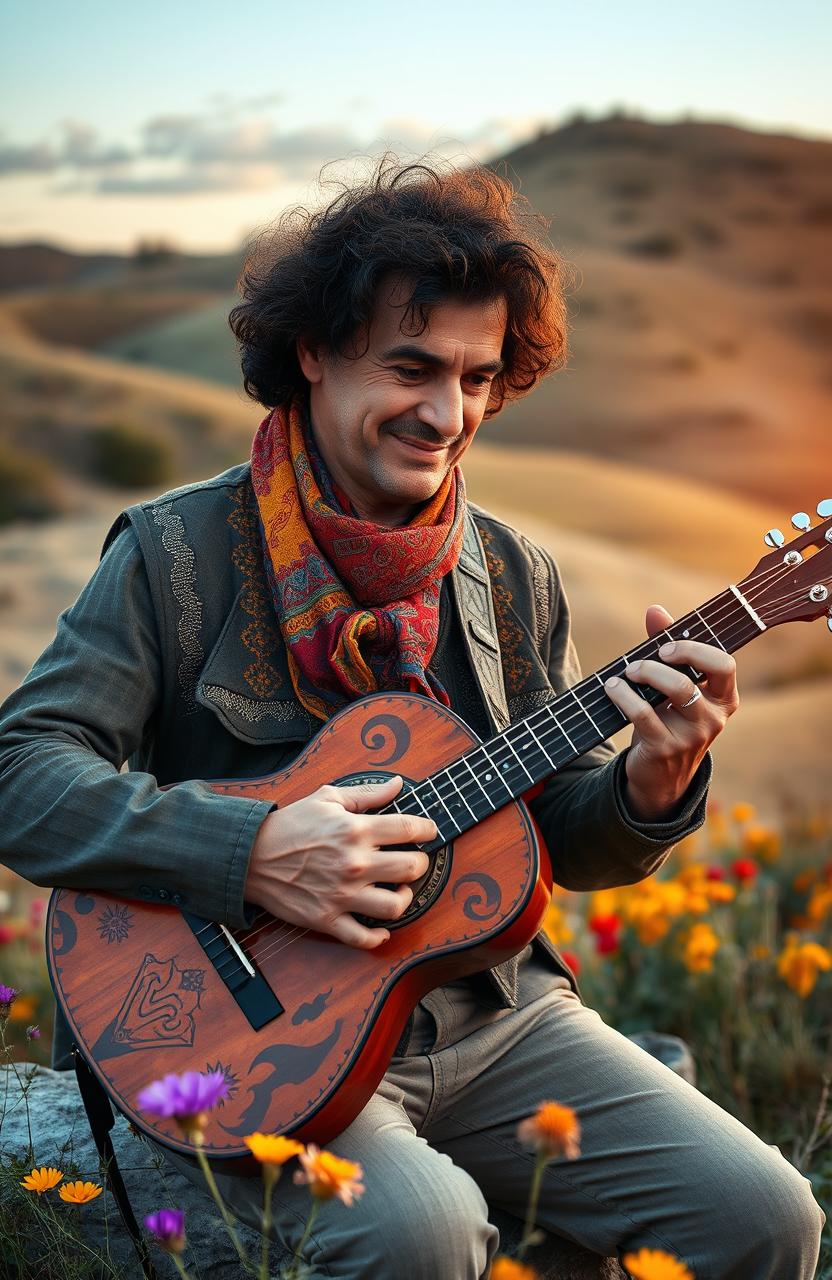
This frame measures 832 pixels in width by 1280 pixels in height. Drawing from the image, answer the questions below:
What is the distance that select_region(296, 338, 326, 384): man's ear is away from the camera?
2.47 meters

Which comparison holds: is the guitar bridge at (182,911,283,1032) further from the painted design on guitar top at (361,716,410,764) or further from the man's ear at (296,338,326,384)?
the man's ear at (296,338,326,384)

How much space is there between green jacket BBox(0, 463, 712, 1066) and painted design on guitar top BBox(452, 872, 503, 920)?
0.29 meters

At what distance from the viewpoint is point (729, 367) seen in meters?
23.5

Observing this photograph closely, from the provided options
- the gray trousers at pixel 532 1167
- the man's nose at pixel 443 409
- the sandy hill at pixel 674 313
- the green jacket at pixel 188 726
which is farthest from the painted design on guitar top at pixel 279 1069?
the sandy hill at pixel 674 313

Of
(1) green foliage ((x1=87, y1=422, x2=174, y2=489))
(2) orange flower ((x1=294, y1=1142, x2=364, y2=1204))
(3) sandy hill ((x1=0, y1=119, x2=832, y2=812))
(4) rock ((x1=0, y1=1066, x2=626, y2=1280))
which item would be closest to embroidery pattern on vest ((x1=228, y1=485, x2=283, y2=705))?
(4) rock ((x1=0, y1=1066, x2=626, y2=1280))

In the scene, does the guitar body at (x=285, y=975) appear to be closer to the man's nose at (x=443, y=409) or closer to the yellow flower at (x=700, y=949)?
the man's nose at (x=443, y=409)

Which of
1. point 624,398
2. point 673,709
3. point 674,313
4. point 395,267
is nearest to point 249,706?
point 673,709

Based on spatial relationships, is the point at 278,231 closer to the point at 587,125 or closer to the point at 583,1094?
the point at 583,1094

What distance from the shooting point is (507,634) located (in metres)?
2.56

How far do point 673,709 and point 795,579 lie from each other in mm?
324

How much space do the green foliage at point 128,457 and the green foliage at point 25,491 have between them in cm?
108

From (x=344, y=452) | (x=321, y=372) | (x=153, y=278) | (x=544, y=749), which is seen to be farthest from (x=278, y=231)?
(x=153, y=278)

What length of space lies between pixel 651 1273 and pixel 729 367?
78.5 feet

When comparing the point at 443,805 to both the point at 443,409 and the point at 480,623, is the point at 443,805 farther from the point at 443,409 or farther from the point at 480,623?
the point at 443,409
